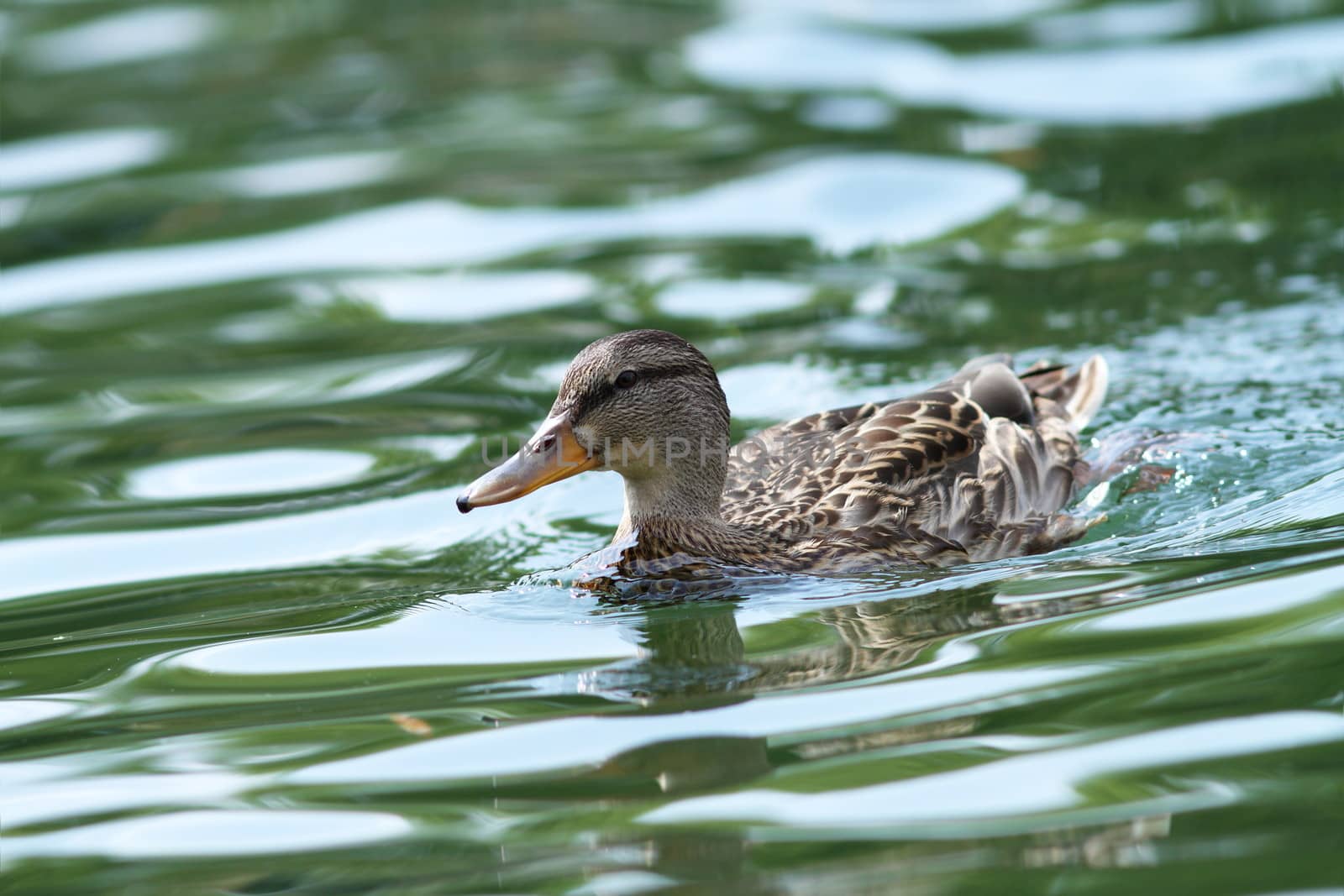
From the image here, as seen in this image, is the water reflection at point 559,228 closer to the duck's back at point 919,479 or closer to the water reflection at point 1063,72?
the water reflection at point 1063,72

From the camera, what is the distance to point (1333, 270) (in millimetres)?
10242

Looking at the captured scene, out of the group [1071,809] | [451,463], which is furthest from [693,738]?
[451,463]

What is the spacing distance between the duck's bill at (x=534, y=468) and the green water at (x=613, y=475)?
47cm

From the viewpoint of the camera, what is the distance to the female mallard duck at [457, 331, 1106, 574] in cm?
653

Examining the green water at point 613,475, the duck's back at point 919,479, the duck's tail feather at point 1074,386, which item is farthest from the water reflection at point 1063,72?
the duck's back at point 919,479

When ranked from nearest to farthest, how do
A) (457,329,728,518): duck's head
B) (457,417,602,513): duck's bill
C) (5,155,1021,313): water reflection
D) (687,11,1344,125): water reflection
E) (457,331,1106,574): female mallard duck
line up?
(457,417,602,513): duck's bill
(457,329,728,518): duck's head
(457,331,1106,574): female mallard duck
(5,155,1021,313): water reflection
(687,11,1344,125): water reflection

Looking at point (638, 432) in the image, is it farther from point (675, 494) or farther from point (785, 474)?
point (785, 474)

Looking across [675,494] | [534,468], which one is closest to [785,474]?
[675,494]

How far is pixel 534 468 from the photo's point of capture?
6.34 metres

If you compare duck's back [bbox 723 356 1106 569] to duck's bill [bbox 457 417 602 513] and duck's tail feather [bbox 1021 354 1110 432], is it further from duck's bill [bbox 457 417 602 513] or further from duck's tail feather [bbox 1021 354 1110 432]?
duck's bill [bbox 457 417 602 513]

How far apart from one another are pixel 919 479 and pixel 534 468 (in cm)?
169

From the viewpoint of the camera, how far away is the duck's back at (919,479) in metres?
Answer: 6.84

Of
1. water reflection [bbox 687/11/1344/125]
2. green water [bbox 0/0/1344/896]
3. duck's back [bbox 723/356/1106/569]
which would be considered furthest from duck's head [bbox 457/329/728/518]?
water reflection [bbox 687/11/1344/125]

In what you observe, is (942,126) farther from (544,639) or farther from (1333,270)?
(544,639)
